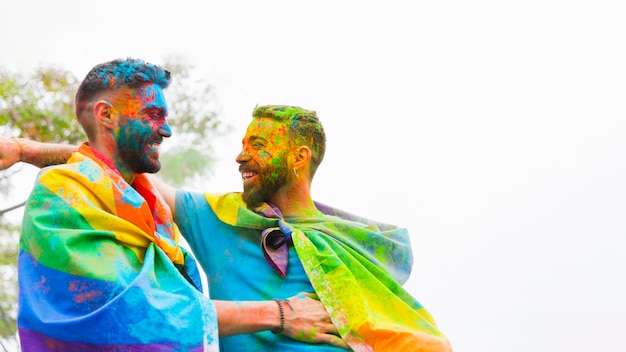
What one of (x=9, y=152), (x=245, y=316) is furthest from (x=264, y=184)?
(x=9, y=152)

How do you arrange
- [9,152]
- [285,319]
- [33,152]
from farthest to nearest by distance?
1. [33,152]
2. [9,152]
3. [285,319]

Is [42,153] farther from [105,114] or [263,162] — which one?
[263,162]

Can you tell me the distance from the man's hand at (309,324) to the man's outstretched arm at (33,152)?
123cm

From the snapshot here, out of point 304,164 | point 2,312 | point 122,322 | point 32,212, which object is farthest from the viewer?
point 2,312

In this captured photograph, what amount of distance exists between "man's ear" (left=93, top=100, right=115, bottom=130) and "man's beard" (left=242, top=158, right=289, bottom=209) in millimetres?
747

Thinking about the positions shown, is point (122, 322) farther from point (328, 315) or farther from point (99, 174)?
point (328, 315)

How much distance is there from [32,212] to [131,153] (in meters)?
0.53

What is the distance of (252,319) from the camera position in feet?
11.1

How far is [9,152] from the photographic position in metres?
3.72

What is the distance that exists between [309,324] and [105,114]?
4.02 feet

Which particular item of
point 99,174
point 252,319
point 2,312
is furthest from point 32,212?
point 2,312

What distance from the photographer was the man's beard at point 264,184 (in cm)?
400

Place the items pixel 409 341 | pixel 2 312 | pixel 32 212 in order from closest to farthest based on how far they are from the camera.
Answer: pixel 32 212 → pixel 409 341 → pixel 2 312

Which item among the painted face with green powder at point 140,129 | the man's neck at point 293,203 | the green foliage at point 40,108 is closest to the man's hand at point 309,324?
the man's neck at point 293,203
